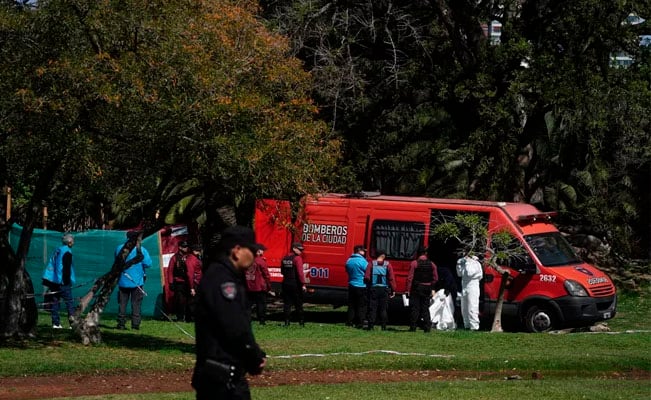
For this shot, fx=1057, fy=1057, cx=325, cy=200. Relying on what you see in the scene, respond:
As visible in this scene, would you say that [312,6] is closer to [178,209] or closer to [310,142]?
[178,209]

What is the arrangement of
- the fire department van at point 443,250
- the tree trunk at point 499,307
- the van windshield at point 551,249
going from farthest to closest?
the van windshield at point 551,249, the fire department van at point 443,250, the tree trunk at point 499,307

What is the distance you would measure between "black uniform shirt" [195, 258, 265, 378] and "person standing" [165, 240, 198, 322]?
47.8ft

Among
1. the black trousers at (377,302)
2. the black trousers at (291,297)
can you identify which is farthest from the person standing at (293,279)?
the black trousers at (377,302)

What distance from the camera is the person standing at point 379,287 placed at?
21.0 m

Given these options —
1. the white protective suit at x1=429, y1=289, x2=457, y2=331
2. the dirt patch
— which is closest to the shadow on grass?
the dirt patch

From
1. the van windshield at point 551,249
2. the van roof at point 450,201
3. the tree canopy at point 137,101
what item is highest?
the tree canopy at point 137,101

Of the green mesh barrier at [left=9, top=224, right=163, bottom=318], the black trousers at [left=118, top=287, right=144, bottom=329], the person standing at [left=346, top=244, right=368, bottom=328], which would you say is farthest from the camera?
the green mesh barrier at [left=9, top=224, right=163, bottom=318]

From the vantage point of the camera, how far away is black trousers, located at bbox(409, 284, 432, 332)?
20531 mm

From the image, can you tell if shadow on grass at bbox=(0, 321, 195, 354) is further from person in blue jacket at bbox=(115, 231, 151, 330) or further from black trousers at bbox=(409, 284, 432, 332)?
black trousers at bbox=(409, 284, 432, 332)

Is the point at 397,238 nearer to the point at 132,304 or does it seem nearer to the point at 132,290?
the point at 132,290

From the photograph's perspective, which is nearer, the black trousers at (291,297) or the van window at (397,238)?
the black trousers at (291,297)

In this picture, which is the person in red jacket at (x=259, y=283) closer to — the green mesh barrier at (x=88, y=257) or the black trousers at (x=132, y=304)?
the black trousers at (x=132, y=304)

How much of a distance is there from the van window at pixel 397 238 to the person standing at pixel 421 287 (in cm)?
159

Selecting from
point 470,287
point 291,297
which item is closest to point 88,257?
point 291,297
